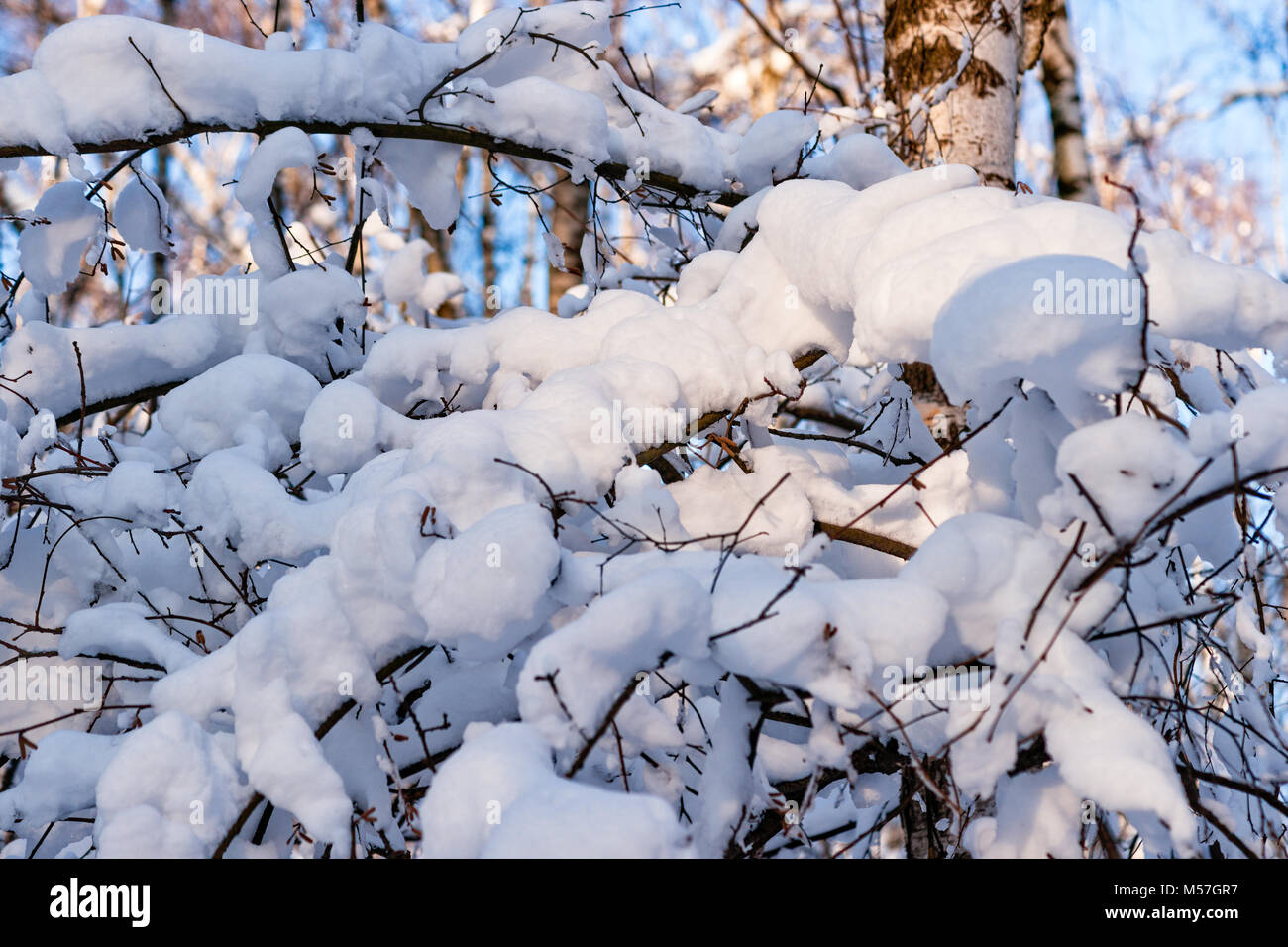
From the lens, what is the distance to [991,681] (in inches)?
55.3

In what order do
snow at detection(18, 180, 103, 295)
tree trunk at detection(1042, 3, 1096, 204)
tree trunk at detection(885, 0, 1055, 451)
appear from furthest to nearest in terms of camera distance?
tree trunk at detection(1042, 3, 1096, 204) → tree trunk at detection(885, 0, 1055, 451) → snow at detection(18, 180, 103, 295)

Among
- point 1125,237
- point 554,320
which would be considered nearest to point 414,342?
point 554,320

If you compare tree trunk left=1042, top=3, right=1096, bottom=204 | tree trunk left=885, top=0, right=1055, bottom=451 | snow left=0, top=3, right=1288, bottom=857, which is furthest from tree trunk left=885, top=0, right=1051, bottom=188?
tree trunk left=1042, top=3, right=1096, bottom=204

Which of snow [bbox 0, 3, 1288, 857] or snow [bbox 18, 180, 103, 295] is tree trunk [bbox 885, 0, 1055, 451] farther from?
snow [bbox 18, 180, 103, 295]

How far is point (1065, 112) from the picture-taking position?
5.50 meters

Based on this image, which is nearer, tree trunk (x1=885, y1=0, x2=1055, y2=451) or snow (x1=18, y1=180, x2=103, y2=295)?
snow (x1=18, y1=180, x2=103, y2=295)

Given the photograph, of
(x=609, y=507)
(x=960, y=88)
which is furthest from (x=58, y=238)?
(x=960, y=88)

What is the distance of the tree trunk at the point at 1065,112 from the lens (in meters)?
5.26

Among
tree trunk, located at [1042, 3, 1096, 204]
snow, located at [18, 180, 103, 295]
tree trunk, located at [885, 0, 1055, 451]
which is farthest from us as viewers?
tree trunk, located at [1042, 3, 1096, 204]

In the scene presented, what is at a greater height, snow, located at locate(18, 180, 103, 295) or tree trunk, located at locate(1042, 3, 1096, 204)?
tree trunk, located at locate(1042, 3, 1096, 204)

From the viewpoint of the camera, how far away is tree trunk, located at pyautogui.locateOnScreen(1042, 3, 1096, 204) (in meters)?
5.26

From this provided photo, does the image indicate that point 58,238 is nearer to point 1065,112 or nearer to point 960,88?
point 960,88
